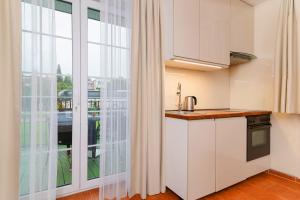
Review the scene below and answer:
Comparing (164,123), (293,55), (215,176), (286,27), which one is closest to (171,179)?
(215,176)

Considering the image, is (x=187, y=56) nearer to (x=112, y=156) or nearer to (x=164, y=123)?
(x=164, y=123)

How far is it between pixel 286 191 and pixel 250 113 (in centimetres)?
99

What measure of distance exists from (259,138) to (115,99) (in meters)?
2.04

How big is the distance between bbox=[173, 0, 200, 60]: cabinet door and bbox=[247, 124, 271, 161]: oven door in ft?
4.08

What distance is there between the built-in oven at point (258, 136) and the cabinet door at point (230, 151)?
0.11m

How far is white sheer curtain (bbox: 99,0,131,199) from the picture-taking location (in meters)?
1.57

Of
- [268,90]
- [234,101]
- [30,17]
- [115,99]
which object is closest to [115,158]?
[115,99]

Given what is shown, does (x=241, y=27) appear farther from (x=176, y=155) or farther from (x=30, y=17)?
(x=30, y=17)

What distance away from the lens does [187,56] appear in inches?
74.0

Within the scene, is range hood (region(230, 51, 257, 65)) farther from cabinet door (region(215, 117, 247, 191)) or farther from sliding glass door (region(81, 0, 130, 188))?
sliding glass door (region(81, 0, 130, 188))

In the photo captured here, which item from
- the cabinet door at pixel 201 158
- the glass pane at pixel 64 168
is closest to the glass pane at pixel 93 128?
the glass pane at pixel 64 168


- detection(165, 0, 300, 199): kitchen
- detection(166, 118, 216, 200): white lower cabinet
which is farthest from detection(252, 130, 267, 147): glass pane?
detection(166, 118, 216, 200): white lower cabinet

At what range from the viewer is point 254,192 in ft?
6.20

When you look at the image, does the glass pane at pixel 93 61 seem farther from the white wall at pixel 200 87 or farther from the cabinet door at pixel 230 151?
the cabinet door at pixel 230 151
